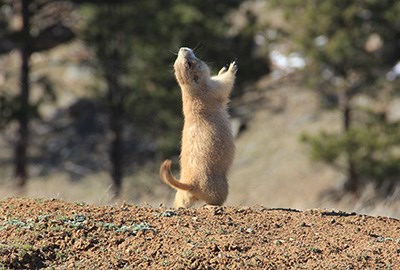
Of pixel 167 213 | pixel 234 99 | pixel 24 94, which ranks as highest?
pixel 234 99

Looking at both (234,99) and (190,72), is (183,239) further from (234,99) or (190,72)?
(234,99)

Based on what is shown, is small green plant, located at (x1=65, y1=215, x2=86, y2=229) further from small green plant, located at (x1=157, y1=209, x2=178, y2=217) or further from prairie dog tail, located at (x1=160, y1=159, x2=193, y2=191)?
prairie dog tail, located at (x1=160, y1=159, x2=193, y2=191)

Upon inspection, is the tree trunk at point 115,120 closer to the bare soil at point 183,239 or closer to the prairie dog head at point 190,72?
the prairie dog head at point 190,72

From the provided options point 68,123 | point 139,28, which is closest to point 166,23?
point 139,28

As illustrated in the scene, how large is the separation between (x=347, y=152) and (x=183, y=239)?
808 inches

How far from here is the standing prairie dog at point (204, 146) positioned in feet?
29.3

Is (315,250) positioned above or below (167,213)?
below

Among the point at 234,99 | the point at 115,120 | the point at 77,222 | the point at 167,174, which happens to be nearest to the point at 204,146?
the point at 167,174

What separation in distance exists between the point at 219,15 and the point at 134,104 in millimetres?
4616

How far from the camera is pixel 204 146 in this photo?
901 cm

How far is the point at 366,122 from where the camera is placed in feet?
95.8

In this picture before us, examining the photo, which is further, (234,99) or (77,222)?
(234,99)

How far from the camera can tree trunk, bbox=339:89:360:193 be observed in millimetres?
27550

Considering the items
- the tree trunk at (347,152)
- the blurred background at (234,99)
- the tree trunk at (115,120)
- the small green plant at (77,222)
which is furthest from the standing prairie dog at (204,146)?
the tree trunk at (115,120)
